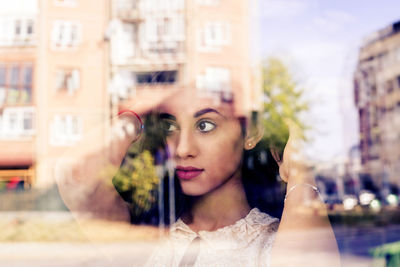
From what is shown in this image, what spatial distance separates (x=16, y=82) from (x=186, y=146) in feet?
2.82

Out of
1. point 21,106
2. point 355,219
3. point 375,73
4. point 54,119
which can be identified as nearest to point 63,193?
point 54,119

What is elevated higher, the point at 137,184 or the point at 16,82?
the point at 16,82

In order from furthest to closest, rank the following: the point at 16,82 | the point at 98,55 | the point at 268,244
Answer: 1. the point at 16,82
2. the point at 98,55
3. the point at 268,244

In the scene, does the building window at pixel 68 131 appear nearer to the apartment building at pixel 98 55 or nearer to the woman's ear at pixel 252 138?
the apartment building at pixel 98 55

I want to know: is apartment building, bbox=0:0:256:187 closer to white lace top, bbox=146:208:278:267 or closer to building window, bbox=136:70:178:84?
building window, bbox=136:70:178:84

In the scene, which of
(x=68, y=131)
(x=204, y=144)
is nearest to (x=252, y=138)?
(x=204, y=144)

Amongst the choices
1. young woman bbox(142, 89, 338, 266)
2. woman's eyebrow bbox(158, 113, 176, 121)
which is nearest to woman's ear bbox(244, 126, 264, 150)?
young woman bbox(142, 89, 338, 266)

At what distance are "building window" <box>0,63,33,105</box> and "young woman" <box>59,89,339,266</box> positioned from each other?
54cm

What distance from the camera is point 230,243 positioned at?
1.94 feet

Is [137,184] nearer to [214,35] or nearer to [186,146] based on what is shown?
[186,146]

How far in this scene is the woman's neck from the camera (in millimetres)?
615

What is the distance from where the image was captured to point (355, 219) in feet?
20.5

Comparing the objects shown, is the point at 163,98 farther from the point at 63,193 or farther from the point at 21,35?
Answer: the point at 21,35

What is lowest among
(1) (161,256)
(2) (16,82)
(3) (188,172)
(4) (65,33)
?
(1) (161,256)
